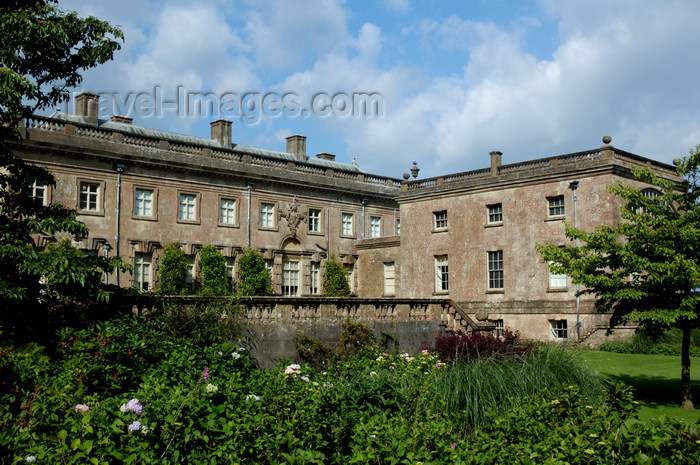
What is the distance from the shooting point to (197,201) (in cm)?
3198

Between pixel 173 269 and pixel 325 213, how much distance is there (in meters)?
9.91

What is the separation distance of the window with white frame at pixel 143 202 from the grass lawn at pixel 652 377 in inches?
770

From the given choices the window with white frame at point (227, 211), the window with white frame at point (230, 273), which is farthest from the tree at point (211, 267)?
the window with white frame at point (227, 211)

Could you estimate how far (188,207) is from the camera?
105 ft

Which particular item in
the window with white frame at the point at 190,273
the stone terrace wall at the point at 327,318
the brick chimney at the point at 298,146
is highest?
the brick chimney at the point at 298,146

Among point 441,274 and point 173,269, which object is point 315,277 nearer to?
point 441,274

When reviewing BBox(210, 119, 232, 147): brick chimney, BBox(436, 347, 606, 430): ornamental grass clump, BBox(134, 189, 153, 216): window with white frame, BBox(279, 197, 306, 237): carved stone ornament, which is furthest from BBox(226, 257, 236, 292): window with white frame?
BBox(436, 347, 606, 430): ornamental grass clump

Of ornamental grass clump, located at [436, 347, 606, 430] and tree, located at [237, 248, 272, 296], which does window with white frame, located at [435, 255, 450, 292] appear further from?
ornamental grass clump, located at [436, 347, 606, 430]

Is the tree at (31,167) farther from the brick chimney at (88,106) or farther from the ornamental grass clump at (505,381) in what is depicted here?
the brick chimney at (88,106)

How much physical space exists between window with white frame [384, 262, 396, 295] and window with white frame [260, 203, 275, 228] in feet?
21.5

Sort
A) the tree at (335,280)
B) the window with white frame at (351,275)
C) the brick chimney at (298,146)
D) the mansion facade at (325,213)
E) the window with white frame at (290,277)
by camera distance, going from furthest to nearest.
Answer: the brick chimney at (298,146) < the window with white frame at (351,275) < the tree at (335,280) < the window with white frame at (290,277) < the mansion facade at (325,213)

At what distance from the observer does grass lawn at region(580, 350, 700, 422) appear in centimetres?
1362

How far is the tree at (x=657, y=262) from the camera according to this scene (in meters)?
13.6

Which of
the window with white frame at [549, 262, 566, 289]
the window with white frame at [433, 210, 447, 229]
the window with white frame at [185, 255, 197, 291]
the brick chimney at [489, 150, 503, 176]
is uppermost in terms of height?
the brick chimney at [489, 150, 503, 176]
